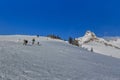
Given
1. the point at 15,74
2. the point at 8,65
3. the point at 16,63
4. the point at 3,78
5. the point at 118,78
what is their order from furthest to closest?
the point at 118,78, the point at 16,63, the point at 8,65, the point at 15,74, the point at 3,78

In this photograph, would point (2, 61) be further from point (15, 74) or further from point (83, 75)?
point (83, 75)

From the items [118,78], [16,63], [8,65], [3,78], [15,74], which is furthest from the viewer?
[118,78]

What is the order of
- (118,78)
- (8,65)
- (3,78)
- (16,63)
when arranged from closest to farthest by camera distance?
(3,78)
(8,65)
(16,63)
(118,78)

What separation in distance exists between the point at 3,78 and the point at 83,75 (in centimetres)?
685

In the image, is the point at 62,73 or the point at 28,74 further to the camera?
the point at 62,73

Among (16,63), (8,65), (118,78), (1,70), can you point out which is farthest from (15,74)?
(118,78)

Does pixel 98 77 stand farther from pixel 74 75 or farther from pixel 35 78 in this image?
pixel 35 78

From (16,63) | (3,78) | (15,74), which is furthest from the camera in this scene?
(16,63)

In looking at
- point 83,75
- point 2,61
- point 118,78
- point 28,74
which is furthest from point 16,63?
point 118,78

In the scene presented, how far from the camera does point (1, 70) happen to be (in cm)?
1664

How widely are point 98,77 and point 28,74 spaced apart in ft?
18.3

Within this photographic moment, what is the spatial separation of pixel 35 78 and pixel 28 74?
0.75 metres

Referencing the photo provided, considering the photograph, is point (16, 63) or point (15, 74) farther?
point (16, 63)

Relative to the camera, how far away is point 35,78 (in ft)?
54.1
